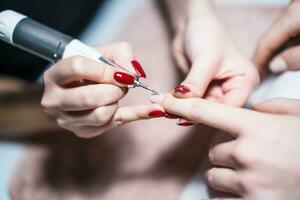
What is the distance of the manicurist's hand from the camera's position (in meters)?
0.61

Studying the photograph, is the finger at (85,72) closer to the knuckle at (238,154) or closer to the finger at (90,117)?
the finger at (90,117)

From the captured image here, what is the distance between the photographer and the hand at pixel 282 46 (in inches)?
25.4

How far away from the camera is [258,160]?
0.49m

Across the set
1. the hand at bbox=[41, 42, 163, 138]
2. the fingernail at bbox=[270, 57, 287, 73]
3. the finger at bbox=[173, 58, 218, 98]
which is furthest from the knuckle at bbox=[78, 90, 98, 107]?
the fingernail at bbox=[270, 57, 287, 73]

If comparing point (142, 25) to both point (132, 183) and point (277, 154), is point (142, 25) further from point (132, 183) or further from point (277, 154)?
point (277, 154)

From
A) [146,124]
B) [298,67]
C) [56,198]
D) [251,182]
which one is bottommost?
[56,198]

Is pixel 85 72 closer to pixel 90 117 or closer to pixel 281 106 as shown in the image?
pixel 90 117

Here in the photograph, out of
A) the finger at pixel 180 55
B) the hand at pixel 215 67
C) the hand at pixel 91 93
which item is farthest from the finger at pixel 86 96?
the finger at pixel 180 55

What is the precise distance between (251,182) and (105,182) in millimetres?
294

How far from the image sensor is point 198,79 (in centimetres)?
60

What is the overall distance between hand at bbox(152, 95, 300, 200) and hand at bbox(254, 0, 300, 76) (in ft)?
0.43

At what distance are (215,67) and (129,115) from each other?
0.16m

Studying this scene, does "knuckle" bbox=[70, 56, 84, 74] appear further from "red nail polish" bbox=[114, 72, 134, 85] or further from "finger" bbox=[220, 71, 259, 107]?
"finger" bbox=[220, 71, 259, 107]

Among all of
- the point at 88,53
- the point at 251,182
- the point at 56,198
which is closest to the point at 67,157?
the point at 56,198
